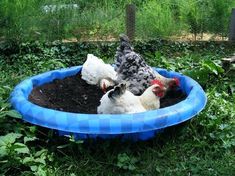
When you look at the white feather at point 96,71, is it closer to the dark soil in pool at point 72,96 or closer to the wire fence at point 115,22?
the dark soil in pool at point 72,96

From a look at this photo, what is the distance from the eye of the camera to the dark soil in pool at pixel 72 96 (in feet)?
12.5

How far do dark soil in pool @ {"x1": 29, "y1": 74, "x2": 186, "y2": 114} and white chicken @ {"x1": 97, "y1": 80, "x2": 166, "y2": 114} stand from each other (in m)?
0.27

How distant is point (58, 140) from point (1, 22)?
292cm

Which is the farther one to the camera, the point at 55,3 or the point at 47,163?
the point at 55,3

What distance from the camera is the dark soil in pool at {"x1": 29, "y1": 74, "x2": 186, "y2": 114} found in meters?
3.81

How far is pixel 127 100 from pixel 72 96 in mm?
851

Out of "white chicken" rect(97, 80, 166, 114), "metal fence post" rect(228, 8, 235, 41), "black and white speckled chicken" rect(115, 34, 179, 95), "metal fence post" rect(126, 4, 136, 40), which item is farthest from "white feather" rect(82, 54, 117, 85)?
"metal fence post" rect(228, 8, 235, 41)

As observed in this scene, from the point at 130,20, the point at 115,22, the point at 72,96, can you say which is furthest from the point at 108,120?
the point at 115,22

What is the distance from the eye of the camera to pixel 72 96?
160 inches

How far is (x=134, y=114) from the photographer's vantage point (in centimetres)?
323

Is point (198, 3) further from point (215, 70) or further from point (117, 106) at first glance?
point (117, 106)

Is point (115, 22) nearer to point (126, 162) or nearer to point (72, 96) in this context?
point (72, 96)

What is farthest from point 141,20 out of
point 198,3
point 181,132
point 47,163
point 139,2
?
point 47,163

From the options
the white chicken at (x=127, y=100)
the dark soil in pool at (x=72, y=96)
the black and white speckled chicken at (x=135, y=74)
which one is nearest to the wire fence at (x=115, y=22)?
the dark soil in pool at (x=72, y=96)
